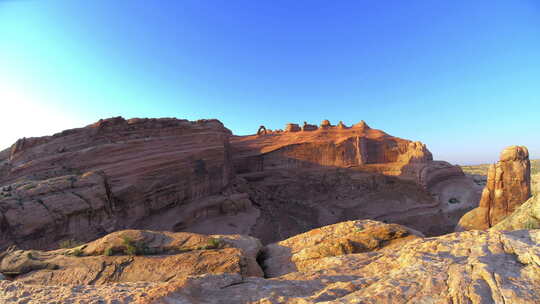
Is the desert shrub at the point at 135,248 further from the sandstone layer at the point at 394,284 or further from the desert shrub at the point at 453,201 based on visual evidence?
the desert shrub at the point at 453,201

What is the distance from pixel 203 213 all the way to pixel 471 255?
17778mm

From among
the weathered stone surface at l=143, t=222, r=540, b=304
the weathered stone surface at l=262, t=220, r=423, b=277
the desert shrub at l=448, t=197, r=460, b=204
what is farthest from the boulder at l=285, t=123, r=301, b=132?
the weathered stone surface at l=143, t=222, r=540, b=304

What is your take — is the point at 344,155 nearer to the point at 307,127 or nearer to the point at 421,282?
the point at 307,127

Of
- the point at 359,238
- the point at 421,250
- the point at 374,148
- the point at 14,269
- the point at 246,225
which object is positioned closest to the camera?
the point at 421,250

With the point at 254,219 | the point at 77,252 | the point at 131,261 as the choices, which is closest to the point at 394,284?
the point at 131,261

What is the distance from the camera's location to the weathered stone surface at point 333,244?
6.04 metres

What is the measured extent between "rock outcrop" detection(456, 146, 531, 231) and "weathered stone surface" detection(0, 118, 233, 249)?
19.6 m

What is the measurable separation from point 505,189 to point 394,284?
1532 cm

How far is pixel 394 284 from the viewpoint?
2.77 m

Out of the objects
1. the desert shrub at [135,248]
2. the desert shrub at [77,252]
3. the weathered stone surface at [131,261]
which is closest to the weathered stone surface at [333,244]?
the weathered stone surface at [131,261]

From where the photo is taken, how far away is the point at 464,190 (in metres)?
24.5

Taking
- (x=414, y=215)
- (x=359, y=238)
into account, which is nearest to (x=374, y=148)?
(x=414, y=215)

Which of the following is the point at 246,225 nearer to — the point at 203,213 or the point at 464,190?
the point at 203,213

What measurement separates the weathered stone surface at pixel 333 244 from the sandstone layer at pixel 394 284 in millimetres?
1692
